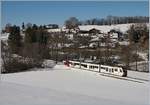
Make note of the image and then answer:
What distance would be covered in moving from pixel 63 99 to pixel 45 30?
796cm

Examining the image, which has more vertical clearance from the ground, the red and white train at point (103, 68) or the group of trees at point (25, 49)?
the group of trees at point (25, 49)

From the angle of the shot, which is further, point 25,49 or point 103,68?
point 25,49

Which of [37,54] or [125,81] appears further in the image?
[37,54]

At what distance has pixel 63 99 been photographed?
2.46 meters

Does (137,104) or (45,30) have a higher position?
(45,30)

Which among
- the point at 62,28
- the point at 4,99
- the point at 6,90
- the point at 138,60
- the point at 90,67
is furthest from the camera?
the point at 62,28

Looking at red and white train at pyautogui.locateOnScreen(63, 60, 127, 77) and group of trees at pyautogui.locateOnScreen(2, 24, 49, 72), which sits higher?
group of trees at pyautogui.locateOnScreen(2, 24, 49, 72)

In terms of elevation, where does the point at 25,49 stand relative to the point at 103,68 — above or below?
above

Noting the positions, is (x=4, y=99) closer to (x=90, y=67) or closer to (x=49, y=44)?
(x=90, y=67)

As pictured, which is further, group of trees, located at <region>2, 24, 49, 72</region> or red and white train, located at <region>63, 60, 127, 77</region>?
group of trees, located at <region>2, 24, 49, 72</region>

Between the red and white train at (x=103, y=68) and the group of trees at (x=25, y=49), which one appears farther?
the group of trees at (x=25, y=49)

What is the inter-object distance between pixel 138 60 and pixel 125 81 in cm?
393

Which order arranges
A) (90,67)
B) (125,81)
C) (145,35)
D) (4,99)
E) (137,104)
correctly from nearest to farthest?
1. (4,99)
2. (137,104)
3. (125,81)
4. (90,67)
5. (145,35)

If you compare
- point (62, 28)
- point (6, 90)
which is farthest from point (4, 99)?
point (62, 28)
